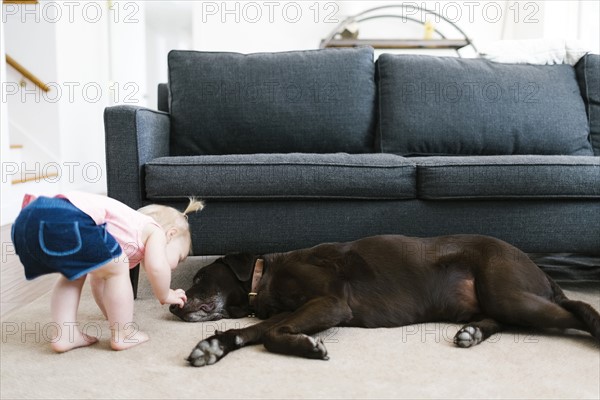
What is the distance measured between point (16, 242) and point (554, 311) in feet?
4.77

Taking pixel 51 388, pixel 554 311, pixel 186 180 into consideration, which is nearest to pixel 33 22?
pixel 186 180

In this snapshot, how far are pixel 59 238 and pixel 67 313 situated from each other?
29 centimetres

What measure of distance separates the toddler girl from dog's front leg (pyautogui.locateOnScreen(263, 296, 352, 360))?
0.35 meters

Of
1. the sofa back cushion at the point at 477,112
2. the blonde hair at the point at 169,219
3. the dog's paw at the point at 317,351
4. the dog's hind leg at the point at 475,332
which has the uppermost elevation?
the sofa back cushion at the point at 477,112

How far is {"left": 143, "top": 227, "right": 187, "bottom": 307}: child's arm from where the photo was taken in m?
1.59

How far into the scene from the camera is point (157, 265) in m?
1.59

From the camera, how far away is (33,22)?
5.23 meters

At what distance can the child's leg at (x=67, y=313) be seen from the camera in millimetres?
1553

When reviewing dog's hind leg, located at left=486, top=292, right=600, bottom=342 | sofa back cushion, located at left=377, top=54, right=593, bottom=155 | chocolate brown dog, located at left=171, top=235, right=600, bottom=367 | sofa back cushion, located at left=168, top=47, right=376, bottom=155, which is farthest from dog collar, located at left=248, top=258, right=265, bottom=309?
sofa back cushion, located at left=377, top=54, right=593, bottom=155

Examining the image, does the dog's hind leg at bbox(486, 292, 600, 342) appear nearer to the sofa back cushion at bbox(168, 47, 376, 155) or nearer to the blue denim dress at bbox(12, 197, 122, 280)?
the blue denim dress at bbox(12, 197, 122, 280)

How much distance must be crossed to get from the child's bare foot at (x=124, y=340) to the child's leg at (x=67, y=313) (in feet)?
0.32

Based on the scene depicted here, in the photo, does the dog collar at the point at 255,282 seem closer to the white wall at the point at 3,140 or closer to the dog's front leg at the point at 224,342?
the dog's front leg at the point at 224,342

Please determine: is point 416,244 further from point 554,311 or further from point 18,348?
point 18,348

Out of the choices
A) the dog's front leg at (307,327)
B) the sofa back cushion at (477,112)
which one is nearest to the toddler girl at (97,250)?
the dog's front leg at (307,327)
